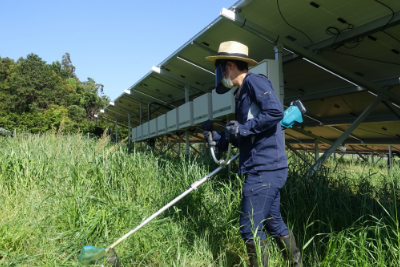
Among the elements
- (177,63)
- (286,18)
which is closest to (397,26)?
(286,18)

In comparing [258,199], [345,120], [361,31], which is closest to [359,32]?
[361,31]

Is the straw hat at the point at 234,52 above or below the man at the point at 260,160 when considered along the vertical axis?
above

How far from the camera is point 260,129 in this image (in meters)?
2.74

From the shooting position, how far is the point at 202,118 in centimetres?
771

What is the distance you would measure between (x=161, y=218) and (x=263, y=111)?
2001 millimetres

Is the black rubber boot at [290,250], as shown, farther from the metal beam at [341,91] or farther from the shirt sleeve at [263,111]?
the metal beam at [341,91]

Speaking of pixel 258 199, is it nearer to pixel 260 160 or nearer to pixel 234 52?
pixel 260 160

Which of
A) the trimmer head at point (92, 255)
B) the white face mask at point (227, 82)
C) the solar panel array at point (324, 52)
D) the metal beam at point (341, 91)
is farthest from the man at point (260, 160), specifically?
the metal beam at point (341, 91)

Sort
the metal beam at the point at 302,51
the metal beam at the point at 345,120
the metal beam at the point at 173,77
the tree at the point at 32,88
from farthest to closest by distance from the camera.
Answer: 1. the tree at the point at 32,88
2. the metal beam at the point at 173,77
3. the metal beam at the point at 345,120
4. the metal beam at the point at 302,51

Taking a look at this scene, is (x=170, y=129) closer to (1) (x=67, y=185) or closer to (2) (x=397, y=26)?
(1) (x=67, y=185)

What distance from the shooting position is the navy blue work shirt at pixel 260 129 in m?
2.73

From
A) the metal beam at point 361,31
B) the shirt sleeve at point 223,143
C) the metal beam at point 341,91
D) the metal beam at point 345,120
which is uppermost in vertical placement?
the metal beam at point 361,31

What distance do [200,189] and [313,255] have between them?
5.11 ft

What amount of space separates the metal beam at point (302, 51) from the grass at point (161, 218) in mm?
1887
